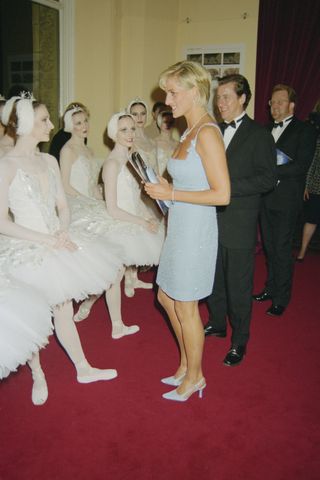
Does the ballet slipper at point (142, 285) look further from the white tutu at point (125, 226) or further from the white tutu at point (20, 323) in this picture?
the white tutu at point (20, 323)

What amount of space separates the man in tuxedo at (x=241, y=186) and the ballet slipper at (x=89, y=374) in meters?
0.87

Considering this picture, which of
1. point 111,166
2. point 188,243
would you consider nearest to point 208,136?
point 188,243

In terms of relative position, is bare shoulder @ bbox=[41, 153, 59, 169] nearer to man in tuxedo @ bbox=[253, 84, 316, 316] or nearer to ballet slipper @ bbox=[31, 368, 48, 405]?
ballet slipper @ bbox=[31, 368, 48, 405]

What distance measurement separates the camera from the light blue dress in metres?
2.07

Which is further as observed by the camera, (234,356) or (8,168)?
(234,356)

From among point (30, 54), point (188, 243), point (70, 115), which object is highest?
point (30, 54)

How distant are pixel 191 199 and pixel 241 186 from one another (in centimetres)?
66

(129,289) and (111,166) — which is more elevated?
(111,166)

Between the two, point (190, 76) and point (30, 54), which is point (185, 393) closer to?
point (190, 76)

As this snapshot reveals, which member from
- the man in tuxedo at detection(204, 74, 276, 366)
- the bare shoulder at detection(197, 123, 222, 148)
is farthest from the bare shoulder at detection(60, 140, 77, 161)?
the bare shoulder at detection(197, 123, 222, 148)

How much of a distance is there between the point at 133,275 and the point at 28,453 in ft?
7.50

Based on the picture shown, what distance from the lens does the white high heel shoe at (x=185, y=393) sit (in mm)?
2467

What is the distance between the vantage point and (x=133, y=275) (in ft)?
13.7

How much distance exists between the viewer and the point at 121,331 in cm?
326
